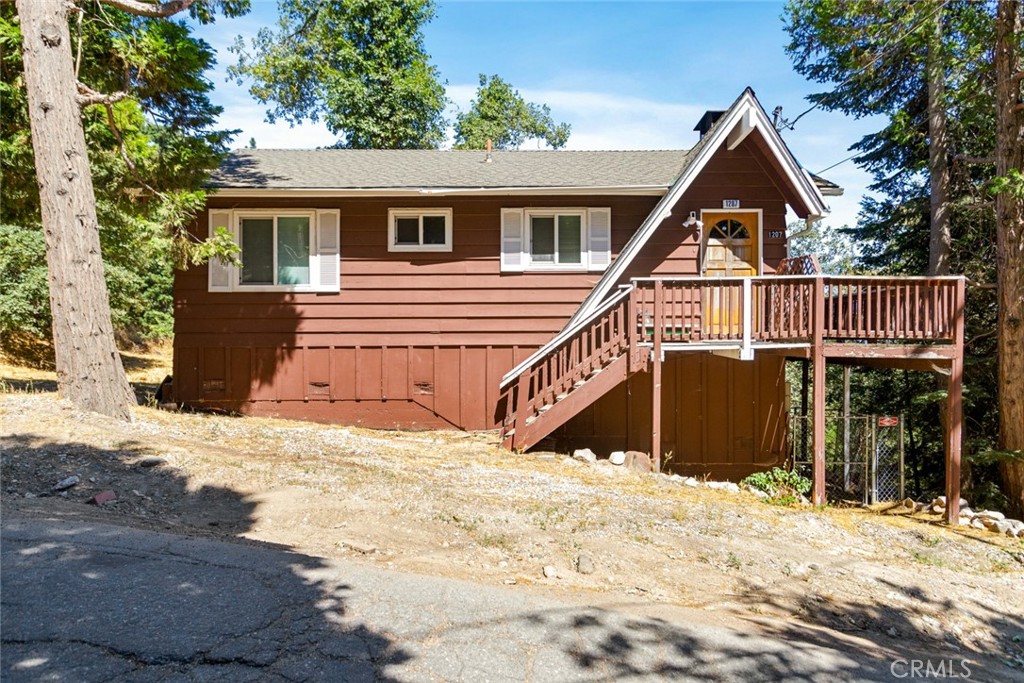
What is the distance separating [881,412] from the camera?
735 inches

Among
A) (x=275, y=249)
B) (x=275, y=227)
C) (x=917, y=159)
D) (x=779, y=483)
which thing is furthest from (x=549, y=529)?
(x=917, y=159)

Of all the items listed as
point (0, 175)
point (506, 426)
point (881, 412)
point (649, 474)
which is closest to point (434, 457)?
point (506, 426)

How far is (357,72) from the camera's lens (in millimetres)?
30109

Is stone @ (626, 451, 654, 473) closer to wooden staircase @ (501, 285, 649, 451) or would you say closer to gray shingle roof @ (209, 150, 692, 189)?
wooden staircase @ (501, 285, 649, 451)

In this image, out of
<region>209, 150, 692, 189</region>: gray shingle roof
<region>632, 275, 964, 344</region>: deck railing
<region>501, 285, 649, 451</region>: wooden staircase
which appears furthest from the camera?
<region>209, 150, 692, 189</region>: gray shingle roof

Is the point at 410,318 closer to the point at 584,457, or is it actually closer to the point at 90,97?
the point at 584,457

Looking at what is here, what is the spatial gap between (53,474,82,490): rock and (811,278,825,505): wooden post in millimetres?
9182

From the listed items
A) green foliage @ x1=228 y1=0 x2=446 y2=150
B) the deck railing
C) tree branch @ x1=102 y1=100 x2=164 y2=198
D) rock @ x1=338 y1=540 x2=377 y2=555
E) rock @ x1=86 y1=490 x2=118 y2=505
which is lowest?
rock @ x1=338 y1=540 x2=377 y2=555

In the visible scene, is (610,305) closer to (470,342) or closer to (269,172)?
(470,342)

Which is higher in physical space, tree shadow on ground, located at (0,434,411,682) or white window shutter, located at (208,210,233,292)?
white window shutter, located at (208,210,233,292)

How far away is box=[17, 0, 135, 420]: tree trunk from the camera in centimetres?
891

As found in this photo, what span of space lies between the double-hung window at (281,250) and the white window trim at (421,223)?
92cm

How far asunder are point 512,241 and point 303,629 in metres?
9.76

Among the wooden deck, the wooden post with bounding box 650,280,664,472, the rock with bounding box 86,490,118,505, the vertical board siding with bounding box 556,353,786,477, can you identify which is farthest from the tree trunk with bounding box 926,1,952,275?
the rock with bounding box 86,490,118,505
